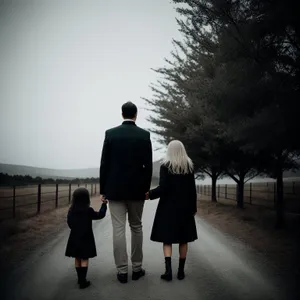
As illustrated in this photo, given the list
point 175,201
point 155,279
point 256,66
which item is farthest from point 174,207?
point 256,66

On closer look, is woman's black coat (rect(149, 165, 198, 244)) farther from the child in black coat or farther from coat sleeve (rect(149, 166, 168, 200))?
the child in black coat

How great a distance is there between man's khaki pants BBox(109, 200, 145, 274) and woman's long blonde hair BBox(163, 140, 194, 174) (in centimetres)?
66

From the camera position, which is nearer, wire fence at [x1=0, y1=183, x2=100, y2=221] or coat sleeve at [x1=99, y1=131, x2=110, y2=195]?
coat sleeve at [x1=99, y1=131, x2=110, y2=195]

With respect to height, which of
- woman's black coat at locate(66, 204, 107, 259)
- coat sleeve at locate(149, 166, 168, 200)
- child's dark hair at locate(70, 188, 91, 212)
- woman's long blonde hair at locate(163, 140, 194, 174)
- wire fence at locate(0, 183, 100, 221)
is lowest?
wire fence at locate(0, 183, 100, 221)

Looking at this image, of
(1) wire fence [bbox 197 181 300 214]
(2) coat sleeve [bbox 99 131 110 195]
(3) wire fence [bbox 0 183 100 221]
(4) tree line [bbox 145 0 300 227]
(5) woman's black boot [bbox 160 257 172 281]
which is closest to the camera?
(5) woman's black boot [bbox 160 257 172 281]

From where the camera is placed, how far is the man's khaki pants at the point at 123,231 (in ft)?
12.5

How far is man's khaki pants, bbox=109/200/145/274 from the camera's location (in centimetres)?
379

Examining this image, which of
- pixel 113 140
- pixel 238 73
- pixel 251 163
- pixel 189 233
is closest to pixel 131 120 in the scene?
pixel 113 140

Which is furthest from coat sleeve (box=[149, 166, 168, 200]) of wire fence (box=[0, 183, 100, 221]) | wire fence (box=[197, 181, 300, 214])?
wire fence (box=[197, 181, 300, 214])

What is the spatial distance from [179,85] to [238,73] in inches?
267

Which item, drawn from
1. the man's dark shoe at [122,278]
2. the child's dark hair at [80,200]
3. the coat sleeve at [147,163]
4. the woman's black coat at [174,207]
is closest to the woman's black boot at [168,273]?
the woman's black coat at [174,207]

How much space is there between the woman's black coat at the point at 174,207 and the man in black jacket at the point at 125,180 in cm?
23

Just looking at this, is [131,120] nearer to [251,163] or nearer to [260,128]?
[260,128]

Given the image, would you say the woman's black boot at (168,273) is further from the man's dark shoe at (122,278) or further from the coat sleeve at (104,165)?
the coat sleeve at (104,165)
